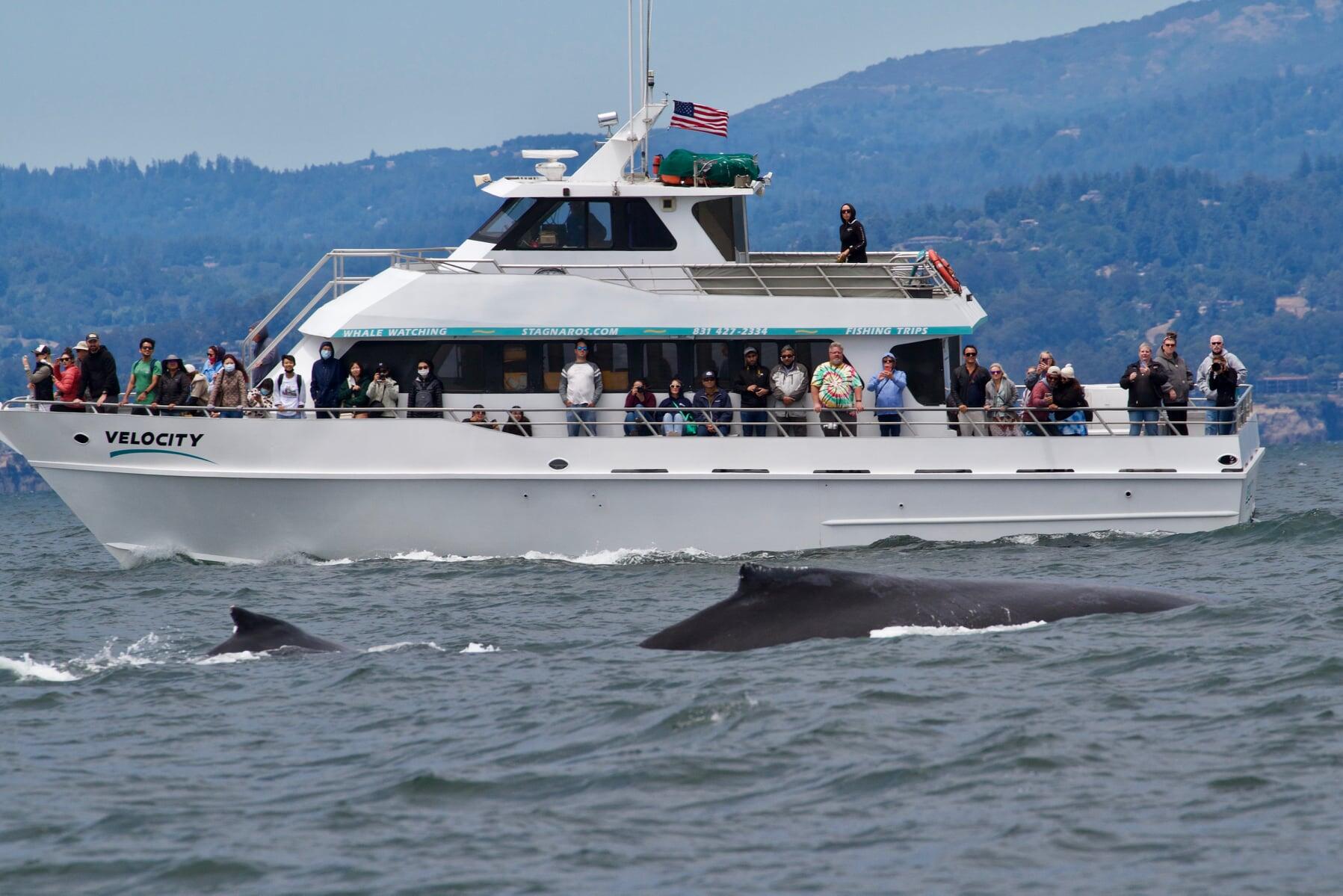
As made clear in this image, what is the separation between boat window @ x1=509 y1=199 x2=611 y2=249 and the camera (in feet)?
79.8

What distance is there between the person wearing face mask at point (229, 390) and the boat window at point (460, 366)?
2.40 meters

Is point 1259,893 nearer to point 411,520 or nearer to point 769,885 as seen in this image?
point 769,885

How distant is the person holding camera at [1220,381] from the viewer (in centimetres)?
2294

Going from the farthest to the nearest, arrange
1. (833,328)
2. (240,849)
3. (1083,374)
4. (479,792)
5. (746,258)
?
(1083,374) → (746,258) → (833,328) → (479,792) → (240,849)

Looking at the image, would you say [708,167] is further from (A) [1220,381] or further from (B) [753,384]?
(A) [1220,381]

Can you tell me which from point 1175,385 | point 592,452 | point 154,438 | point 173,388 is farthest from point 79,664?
point 1175,385

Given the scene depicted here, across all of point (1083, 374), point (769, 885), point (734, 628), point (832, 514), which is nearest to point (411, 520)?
point (832, 514)

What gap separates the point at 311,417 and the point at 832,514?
252 inches

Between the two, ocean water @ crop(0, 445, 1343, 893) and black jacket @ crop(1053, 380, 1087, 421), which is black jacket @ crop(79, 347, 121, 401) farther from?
black jacket @ crop(1053, 380, 1087, 421)

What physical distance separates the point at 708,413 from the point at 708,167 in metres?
3.67

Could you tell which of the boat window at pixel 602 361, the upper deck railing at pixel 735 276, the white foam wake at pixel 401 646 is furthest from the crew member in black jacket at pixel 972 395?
the white foam wake at pixel 401 646

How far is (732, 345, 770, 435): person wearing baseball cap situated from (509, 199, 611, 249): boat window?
2.63m

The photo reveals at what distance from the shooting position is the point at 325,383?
22.9 meters

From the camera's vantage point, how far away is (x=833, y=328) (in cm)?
2364
